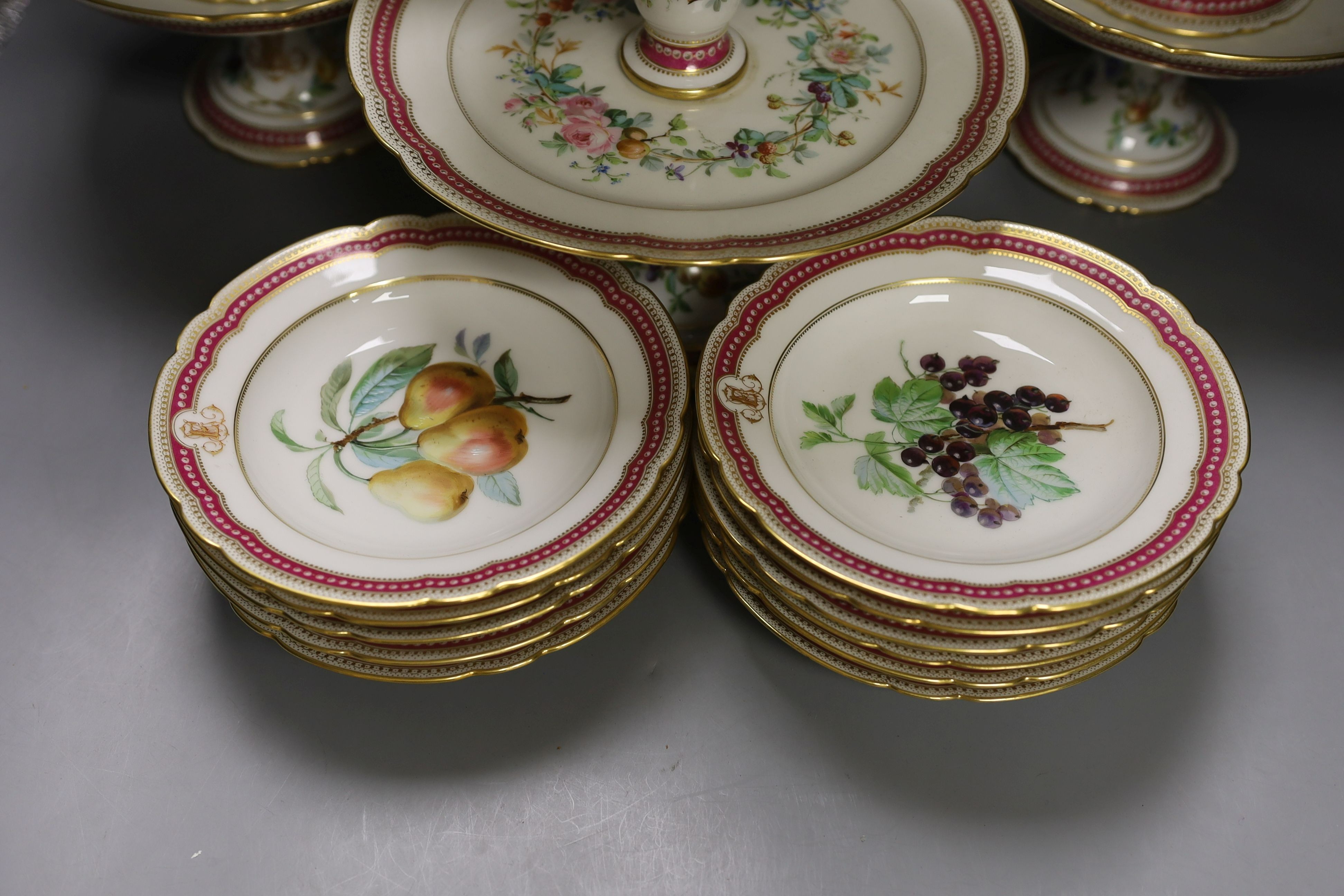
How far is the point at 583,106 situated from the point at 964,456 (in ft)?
1.57

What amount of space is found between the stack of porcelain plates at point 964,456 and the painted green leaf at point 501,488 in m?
0.17

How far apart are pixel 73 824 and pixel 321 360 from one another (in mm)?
464

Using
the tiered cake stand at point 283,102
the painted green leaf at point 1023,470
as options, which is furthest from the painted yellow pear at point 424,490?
the tiered cake stand at point 283,102

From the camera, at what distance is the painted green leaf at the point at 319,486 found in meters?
1.01

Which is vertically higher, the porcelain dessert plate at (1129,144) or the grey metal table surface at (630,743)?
the porcelain dessert plate at (1129,144)

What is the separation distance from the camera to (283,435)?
1051mm

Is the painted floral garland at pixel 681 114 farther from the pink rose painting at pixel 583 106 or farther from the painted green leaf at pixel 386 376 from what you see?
the painted green leaf at pixel 386 376

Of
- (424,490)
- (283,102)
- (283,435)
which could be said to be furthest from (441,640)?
(283,102)

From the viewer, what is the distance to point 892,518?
1.00 m

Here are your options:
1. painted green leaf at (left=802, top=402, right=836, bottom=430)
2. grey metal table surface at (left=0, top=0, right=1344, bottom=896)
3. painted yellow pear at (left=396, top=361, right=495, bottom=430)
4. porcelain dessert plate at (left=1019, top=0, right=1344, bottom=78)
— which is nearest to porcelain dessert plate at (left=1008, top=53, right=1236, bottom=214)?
porcelain dessert plate at (left=1019, top=0, right=1344, bottom=78)

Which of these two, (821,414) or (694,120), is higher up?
(694,120)

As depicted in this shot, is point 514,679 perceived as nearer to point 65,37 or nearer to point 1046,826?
point 1046,826

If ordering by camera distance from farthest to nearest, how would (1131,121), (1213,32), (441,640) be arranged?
(1131,121)
(1213,32)
(441,640)

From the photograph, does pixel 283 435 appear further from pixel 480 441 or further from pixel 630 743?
pixel 630 743
